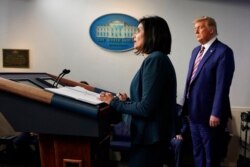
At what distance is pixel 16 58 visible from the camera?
434cm

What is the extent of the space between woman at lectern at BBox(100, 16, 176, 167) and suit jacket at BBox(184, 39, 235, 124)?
1067mm

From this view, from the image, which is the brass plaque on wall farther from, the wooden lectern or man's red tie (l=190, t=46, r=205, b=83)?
the wooden lectern

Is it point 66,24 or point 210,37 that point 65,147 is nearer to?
point 210,37

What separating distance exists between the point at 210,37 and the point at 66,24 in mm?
2262

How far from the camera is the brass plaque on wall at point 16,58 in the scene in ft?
14.1

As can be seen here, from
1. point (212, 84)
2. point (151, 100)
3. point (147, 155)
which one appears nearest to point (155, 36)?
point (151, 100)

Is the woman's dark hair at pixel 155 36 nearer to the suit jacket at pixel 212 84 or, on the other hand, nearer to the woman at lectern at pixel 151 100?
the woman at lectern at pixel 151 100

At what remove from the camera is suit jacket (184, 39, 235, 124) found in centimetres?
245

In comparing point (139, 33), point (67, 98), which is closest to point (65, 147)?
point (67, 98)

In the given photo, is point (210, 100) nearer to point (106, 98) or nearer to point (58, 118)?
point (106, 98)

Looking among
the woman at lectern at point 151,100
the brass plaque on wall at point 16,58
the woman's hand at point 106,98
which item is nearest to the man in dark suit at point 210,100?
the woman at lectern at point 151,100

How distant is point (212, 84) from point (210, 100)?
0.13m

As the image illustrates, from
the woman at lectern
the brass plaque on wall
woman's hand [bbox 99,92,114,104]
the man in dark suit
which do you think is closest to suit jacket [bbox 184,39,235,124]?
the man in dark suit

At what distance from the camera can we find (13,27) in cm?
432
